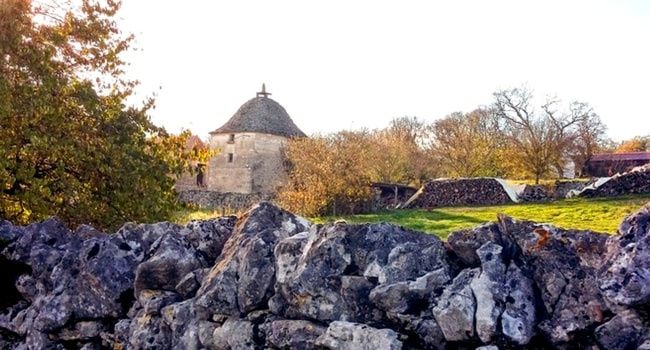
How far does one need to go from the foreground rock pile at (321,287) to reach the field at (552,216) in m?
12.8

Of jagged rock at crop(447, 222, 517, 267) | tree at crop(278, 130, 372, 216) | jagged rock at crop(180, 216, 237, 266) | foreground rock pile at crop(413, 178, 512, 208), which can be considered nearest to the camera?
jagged rock at crop(447, 222, 517, 267)

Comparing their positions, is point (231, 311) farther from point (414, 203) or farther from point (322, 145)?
point (414, 203)

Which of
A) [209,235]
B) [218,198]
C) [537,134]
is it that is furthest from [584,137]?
[209,235]

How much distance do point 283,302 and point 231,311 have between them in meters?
0.29

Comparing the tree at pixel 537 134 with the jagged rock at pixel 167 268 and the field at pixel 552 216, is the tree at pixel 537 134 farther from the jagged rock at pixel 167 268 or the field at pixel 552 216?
the jagged rock at pixel 167 268

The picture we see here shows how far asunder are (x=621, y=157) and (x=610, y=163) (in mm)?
3575

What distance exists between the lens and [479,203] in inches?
1204

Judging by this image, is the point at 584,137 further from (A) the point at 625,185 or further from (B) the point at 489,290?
(B) the point at 489,290

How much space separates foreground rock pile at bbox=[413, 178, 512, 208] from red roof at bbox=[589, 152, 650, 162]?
41.7ft

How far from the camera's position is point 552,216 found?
2106cm

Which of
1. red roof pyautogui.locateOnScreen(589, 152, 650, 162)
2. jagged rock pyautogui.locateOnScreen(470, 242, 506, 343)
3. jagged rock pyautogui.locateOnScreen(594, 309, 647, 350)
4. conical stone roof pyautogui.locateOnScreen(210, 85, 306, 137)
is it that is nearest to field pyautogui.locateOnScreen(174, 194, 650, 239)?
jagged rock pyautogui.locateOnScreen(470, 242, 506, 343)

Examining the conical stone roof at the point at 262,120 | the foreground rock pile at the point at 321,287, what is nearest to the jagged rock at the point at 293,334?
the foreground rock pile at the point at 321,287

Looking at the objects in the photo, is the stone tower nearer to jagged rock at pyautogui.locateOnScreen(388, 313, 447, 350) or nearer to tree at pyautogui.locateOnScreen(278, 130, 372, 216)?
tree at pyautogui.locateOnScreen(278, 130, 372, 216)

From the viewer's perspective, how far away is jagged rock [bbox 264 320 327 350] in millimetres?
2795
